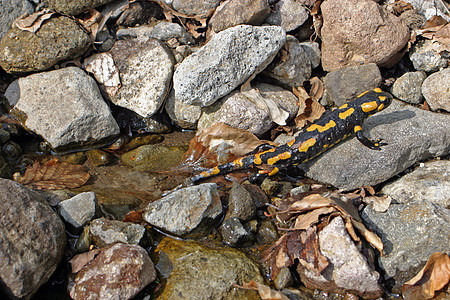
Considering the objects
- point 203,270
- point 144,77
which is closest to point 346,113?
point 203,270

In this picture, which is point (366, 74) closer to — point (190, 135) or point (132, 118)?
point (190, 135)

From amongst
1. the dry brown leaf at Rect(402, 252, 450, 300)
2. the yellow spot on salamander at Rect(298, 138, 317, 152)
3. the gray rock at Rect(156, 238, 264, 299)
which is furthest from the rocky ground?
the yellow spot on salamander at Rect(298, 138, 317, 152)

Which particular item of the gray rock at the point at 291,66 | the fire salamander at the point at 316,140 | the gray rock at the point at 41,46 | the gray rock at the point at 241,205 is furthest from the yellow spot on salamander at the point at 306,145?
the gray rock at the point at 41,46

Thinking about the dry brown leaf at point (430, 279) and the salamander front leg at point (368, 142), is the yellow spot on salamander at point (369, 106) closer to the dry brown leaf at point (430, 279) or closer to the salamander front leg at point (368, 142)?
the salamander front leg at point (368, 142)

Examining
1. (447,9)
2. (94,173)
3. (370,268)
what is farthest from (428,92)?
(94,173)

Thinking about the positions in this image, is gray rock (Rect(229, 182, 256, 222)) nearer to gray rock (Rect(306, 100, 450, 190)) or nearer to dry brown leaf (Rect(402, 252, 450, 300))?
gray rock (Rect(306, 100, 450, 190))

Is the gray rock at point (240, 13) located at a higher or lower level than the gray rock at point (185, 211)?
higher
